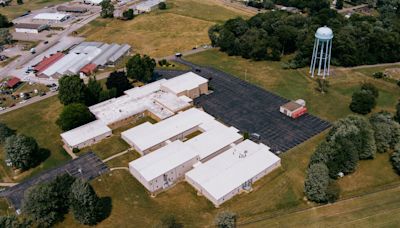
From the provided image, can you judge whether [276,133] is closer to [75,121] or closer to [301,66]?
[301,66]

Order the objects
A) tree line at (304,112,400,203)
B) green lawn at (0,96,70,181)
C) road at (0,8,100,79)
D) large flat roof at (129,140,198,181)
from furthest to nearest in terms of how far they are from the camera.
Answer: road at (0,8,100,79), green lawn at (0,96,70,181), large flat roof at (129,140,198,181), tree line at (304,112,400,203)

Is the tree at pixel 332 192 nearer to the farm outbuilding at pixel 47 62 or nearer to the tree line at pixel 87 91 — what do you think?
the tree line at pixel 87 91

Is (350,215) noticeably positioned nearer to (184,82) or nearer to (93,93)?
(184,82)

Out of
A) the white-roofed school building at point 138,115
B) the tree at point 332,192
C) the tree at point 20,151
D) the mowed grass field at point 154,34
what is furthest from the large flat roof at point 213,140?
the mowed grass field at point 154,34

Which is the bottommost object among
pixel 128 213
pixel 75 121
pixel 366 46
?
pixel 128 213

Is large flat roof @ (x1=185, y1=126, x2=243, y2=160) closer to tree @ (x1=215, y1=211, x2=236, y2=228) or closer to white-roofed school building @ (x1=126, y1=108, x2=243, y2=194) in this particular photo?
white-roofed school building @ (x1=126, y1=108, x2=243, y2=194)

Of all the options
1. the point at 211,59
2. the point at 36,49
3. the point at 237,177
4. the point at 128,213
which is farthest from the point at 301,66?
the point at 36,49

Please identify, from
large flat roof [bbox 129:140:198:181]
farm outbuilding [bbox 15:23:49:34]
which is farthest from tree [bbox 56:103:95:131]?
farm outbuilding [bbox 15:23:49:34]
